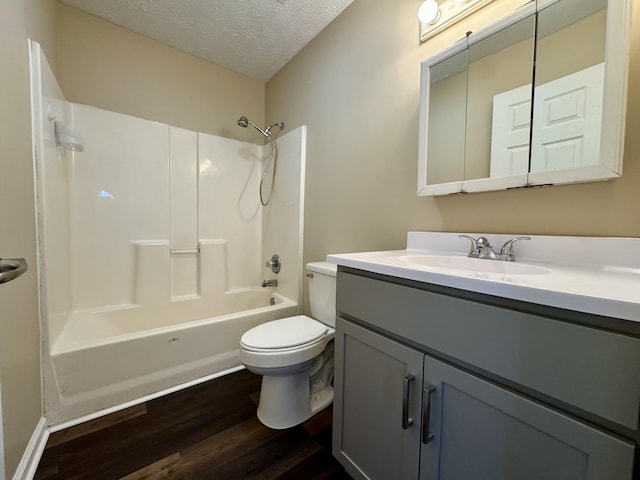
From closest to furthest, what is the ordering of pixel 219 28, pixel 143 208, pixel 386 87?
1. pixel 386 87
2. pixel 219 28
3. pixel 143 208

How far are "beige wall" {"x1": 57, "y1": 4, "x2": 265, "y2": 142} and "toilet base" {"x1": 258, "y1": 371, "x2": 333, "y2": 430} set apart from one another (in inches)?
81.5

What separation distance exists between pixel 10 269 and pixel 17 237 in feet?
2.31

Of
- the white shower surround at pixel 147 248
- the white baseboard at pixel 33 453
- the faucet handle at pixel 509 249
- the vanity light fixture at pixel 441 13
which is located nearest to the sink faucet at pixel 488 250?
the faucet handle at pixel 509 249

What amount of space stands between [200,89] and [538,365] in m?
2.71

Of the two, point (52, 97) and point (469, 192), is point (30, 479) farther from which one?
point (469, 192)

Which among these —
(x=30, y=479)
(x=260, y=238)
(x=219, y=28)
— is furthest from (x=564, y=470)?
(x=219, y=28)

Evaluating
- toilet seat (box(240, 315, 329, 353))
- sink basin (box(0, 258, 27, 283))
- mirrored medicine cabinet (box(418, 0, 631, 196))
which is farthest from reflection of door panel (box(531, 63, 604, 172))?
sink basin (box(0, 258, 27, 283))

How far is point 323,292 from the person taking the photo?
1551 millimetres

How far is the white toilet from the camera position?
3.98ft

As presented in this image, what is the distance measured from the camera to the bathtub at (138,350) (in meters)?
1.33

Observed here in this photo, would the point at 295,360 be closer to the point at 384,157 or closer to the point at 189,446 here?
the point at 189,446

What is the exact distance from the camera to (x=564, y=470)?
501mm

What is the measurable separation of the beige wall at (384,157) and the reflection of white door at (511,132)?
0.34 feet

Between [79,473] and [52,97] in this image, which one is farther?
[52,97]
